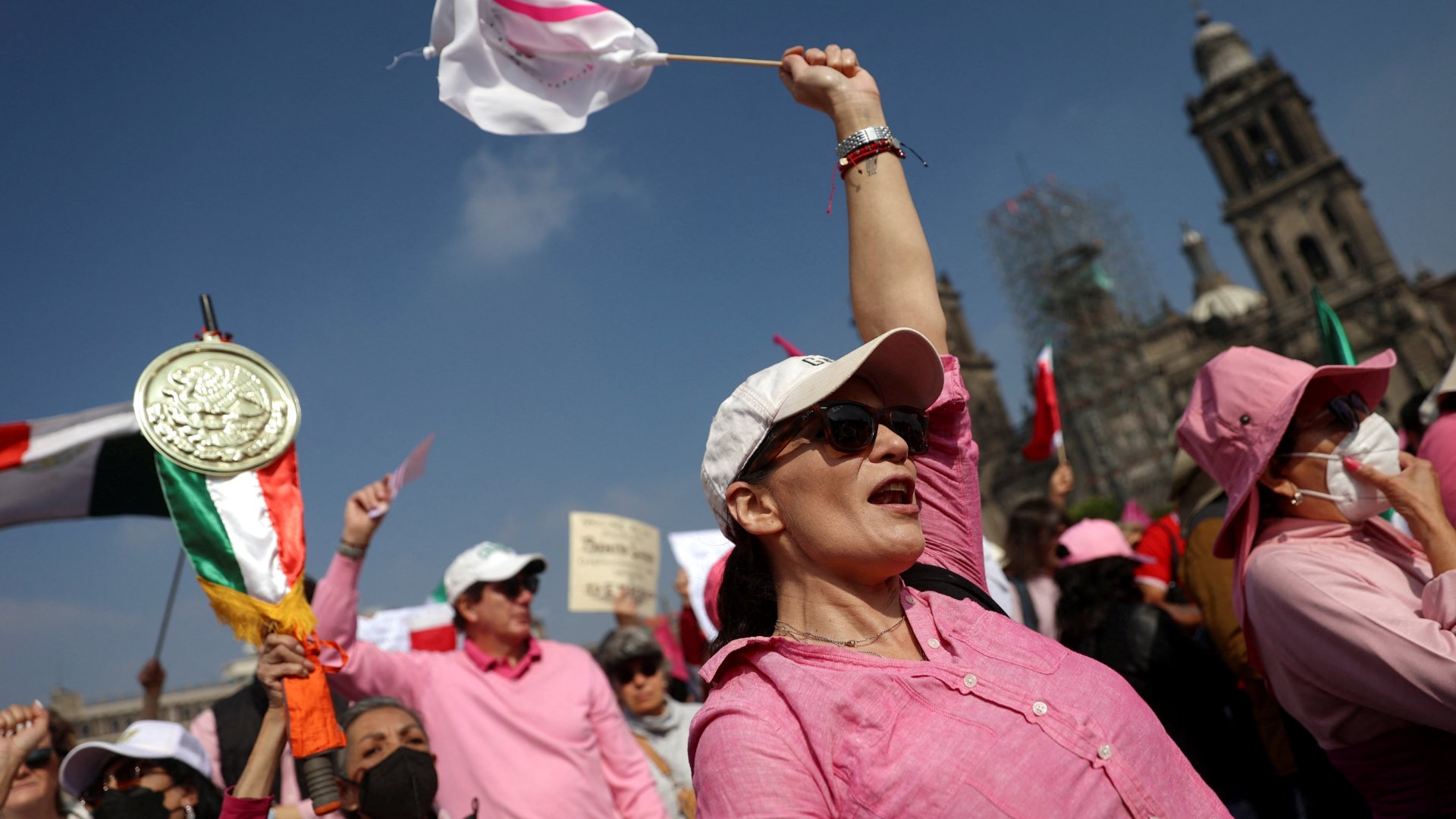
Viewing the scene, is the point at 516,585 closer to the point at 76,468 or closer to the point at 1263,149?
the point at 76,468

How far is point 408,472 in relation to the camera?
3.85m

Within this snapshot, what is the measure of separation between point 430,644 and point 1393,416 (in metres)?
44.6

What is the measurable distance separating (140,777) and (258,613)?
84 cm

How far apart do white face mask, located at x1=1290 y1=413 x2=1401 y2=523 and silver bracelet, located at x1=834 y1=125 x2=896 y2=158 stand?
59.2 inches

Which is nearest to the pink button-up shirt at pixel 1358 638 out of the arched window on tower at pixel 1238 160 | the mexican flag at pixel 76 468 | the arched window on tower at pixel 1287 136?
the mexican flag at pixel 76 468

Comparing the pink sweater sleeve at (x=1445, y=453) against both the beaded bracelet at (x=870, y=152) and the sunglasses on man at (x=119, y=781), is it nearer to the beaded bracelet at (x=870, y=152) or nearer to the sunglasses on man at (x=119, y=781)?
the beaded bracelet at (x=870, y=152)

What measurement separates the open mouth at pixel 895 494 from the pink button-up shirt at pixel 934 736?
0.23 meters

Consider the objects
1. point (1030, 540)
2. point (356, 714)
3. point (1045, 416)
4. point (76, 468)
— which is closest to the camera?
point (356, 714)

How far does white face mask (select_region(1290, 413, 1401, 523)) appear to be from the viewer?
9.53 feet

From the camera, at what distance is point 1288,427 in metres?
3.04

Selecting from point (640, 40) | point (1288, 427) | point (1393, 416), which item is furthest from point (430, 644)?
point (1393, 416)

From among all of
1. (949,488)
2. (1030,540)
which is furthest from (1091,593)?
(949,488)

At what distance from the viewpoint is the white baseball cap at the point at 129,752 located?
3590mm

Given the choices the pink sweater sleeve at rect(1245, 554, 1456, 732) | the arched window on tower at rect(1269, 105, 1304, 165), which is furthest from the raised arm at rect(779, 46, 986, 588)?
the arched window on tower at rect(1269, 105, 1304, 165)
